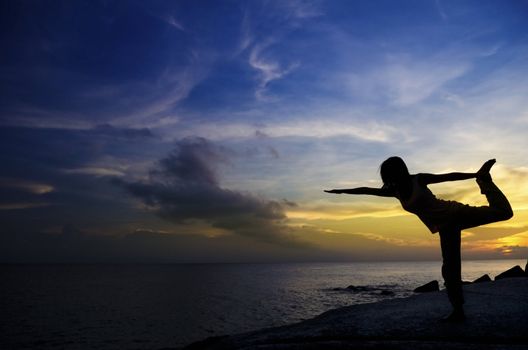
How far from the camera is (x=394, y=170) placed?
6195 mm

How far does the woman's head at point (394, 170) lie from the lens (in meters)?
6.18

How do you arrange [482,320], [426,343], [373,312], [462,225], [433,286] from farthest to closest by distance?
[433,286] < [373,312] < [482,320] < [462,225] < [426,343]

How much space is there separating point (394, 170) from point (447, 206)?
104 centimetres

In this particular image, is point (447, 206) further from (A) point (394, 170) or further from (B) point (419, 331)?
(B) point (419, 331)

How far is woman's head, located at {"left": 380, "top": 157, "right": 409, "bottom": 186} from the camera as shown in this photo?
6176 mm

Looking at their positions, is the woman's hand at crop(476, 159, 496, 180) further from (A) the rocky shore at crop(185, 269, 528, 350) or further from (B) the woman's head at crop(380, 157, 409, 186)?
(A) the rocky shore at crop(185, 269, 528, 350)

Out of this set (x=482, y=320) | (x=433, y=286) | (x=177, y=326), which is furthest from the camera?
(x=177, y=326)

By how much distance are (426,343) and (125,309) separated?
43605mm

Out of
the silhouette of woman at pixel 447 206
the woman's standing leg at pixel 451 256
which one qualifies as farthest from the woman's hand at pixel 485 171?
the woman's standing leg at pixel 451 256

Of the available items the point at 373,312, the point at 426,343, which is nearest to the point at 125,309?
the point at 373,312

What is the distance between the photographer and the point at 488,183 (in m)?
5.83

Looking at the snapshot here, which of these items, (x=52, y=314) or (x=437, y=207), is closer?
(x=437, y=207)

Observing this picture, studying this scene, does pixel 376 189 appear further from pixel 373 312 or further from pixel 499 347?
pixel 373 312

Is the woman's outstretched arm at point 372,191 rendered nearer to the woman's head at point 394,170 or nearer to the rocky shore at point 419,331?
the woman's head at point 394,170
